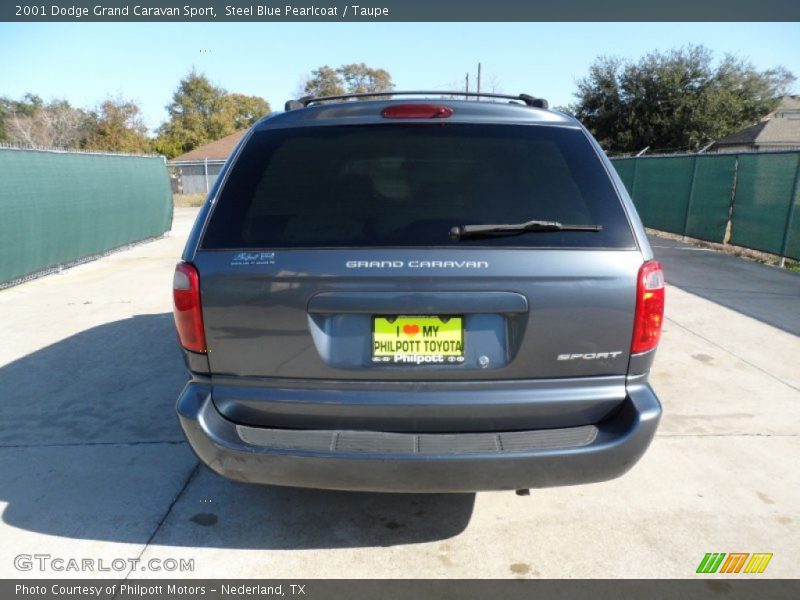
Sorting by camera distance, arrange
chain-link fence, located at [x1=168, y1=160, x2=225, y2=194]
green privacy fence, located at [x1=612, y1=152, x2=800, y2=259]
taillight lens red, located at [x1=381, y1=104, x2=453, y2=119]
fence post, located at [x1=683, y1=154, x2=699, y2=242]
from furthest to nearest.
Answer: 1. chain-link fence, located at [x1=168, y1=160, x2=225, y2=194]
2. fence post, located at [x1=683, y1=154, x2=699, y2=242]
3. green privacy fence, located at [x1=612, y1=152, x2=800, y2=259]
4. taillight lens red, located at [x1=381, y1=104, x2=453, y2=119]

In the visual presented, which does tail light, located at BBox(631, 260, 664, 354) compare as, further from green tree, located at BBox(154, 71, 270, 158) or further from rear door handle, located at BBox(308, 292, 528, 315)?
green tree, located at BBox(154, 71, 270, 158)

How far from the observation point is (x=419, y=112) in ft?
8.14

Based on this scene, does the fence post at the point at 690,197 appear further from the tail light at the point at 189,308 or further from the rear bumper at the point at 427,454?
the tail light at the point at 189,308

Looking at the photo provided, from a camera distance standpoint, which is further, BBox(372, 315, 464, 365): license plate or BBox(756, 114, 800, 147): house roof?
BBox(756, 114, 800, 147): house roof

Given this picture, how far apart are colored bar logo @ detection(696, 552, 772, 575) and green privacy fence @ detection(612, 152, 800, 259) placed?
861cm

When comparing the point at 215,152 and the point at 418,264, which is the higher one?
the point at 215,152

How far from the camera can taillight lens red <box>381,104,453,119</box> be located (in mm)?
2472

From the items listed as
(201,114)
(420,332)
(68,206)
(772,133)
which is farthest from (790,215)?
(201,114)

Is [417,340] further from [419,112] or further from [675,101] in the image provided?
[675,101]

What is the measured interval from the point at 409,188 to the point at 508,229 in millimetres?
439

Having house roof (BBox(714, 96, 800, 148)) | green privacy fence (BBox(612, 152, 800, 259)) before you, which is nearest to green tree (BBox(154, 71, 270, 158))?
house roof (BBox(714, 96, 800, 148))

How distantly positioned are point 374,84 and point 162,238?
194ft

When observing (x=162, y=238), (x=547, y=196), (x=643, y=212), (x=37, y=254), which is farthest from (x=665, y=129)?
(x=547, y=196)

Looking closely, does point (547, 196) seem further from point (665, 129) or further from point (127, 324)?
point (665, 129)
